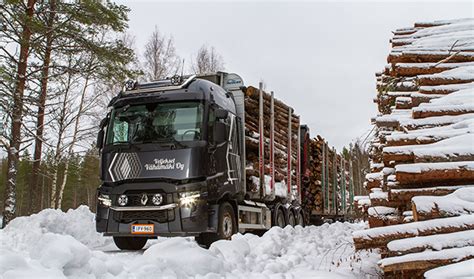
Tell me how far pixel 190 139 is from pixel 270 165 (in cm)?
359

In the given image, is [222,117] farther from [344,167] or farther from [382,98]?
[344,167]

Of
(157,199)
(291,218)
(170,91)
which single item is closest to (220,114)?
(170,91)

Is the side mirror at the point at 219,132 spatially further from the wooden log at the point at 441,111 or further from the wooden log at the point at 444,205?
the wooden log at the point at 444,205

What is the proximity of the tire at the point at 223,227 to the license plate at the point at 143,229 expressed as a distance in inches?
40.9

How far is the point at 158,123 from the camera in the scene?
8.03m

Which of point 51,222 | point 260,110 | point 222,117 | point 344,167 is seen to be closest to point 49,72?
point 51,222

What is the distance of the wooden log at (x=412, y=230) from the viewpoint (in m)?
3.38

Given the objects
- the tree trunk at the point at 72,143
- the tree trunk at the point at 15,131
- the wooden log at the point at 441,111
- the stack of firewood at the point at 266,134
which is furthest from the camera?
the tree trunk at the point at 72,143

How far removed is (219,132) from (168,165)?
1199mm

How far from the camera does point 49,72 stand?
1576 centimetres

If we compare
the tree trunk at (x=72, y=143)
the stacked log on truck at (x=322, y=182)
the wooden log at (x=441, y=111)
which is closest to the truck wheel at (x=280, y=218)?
the stacked log on truck at (x=322, y=182)

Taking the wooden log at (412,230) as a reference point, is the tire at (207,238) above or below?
below

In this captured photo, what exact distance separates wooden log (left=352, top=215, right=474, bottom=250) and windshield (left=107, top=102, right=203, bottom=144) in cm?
440

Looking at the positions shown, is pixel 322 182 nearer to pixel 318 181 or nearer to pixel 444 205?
pixel 318 181
